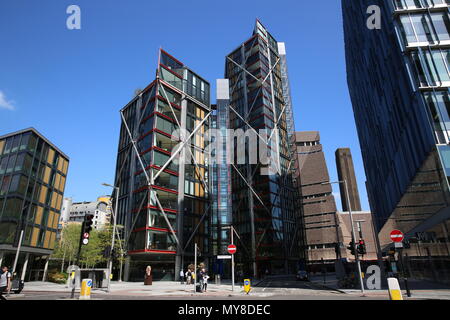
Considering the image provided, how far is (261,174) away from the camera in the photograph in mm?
68562

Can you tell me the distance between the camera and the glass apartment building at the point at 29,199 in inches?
1624

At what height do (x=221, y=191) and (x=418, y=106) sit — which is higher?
(x=221, y=191)

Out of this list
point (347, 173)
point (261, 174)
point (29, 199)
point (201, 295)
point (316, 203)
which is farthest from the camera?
point (347, 173)

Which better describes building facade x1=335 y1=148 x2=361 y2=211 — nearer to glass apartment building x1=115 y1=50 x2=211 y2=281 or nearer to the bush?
glass apartment building x1=115 y1=50 x2=211 y2=281

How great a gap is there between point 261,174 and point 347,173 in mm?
115121

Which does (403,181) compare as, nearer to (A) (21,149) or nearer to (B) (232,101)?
(A) (21,149)

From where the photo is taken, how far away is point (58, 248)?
63.9 meters

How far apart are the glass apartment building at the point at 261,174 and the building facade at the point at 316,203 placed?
17.5 meters

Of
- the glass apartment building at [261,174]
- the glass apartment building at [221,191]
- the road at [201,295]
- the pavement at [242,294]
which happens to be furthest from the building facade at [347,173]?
the road at [201,295]

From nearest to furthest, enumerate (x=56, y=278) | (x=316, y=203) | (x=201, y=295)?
(x=201, y=295) < (x=56, y=278) < (x=316, y=203)

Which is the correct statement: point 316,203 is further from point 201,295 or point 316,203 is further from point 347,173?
point 201,295

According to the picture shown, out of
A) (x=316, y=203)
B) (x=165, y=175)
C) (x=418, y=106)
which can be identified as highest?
(x=316, y=203)

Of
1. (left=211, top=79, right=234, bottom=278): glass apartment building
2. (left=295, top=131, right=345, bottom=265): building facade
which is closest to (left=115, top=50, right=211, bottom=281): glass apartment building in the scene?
(left=211, top=79, right=234, bottom=278): glass apartment building

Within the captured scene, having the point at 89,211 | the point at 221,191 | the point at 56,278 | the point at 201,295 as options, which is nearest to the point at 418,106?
the point at 201,295
